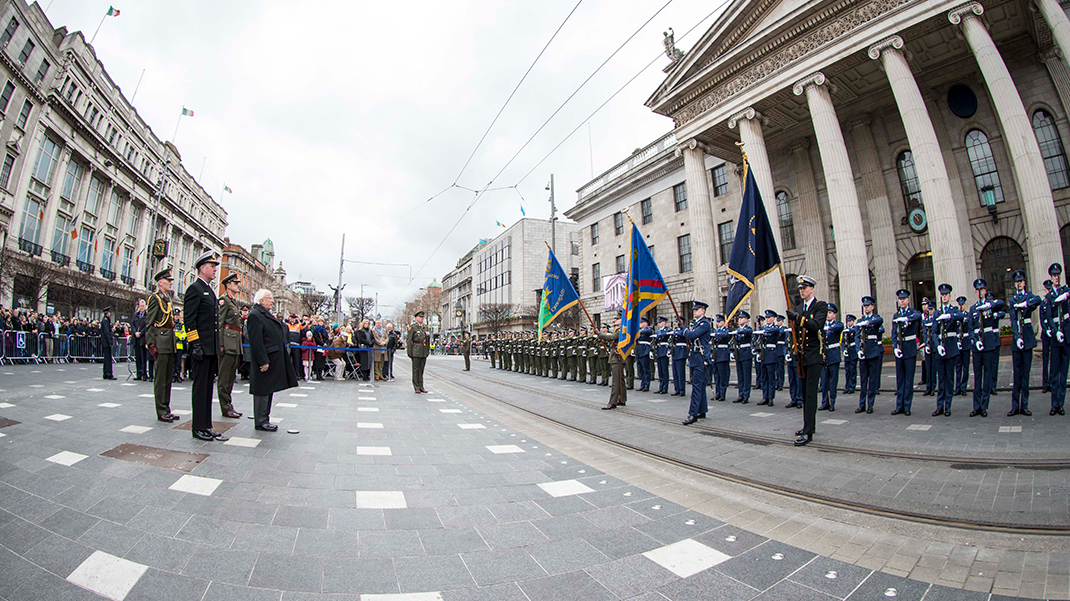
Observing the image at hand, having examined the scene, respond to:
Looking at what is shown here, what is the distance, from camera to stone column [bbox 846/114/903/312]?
18891 mm

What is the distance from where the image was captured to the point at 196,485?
357cm

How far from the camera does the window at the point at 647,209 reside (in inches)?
1225

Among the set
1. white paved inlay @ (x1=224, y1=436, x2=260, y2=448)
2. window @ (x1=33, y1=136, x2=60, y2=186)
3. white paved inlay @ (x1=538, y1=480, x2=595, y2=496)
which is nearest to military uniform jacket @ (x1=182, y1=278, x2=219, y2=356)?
white paved inlay @ (x1=224, y1=436, x2=260, y2=448)

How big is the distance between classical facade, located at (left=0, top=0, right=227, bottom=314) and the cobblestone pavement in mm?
28685

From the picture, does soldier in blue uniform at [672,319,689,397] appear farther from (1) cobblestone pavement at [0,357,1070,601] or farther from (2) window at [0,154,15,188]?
(2) window at [0,154,15,188]

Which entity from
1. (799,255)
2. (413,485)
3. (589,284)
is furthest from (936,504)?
(589,284)

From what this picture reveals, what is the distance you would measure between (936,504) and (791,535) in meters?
1.55

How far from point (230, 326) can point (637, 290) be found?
25.6ft

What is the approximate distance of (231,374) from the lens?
6.95m

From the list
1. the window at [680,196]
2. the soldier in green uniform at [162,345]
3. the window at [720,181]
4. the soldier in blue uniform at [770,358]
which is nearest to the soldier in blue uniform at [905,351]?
the soldier in blue uniform at [770,358]

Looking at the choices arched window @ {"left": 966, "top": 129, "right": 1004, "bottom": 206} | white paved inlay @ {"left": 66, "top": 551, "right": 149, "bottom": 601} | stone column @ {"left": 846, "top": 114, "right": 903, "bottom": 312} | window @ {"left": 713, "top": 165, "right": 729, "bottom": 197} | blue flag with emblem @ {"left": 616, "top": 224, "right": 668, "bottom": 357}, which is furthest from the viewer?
window @ {"left": 713, "top": 165, "right": 729, "bottom": 197}

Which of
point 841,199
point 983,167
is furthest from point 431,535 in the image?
point 983,167

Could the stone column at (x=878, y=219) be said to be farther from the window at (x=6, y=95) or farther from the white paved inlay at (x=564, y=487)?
the window at (x=6, y=95)

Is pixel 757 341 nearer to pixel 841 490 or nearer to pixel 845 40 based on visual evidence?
pixel 841 490
